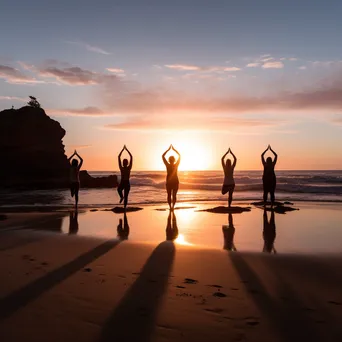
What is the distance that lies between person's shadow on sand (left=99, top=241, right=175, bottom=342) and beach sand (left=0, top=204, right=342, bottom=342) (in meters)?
0.01

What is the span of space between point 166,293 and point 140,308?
641mm

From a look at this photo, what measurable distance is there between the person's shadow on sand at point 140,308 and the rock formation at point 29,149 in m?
45.8

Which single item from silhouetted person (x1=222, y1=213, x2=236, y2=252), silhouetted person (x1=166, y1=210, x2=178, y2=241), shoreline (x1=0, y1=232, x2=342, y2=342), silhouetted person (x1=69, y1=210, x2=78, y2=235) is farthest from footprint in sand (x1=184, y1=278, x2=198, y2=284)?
silhouetted person (x1=69, y1=210, x2=78, y2=235)

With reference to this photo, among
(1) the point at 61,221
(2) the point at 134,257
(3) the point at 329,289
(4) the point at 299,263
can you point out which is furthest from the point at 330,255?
(1) the point at 61,221

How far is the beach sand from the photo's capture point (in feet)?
13.1

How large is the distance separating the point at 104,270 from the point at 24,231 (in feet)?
18.1

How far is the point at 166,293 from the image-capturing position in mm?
5141

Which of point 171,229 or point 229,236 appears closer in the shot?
point 229,236

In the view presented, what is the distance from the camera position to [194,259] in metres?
7.16

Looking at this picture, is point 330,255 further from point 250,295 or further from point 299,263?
point 250,295

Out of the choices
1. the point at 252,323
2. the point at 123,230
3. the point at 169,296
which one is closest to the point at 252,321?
the point at 252,323

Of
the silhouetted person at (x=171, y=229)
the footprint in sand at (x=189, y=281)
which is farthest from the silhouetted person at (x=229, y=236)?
the footprint in sand at (x=189, y=281)

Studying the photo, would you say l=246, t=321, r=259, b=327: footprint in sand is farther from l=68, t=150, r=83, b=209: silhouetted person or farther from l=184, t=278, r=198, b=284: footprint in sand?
l=68, t=150, r=83, b=209: silhouetted person

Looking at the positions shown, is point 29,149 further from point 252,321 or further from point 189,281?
point 252,321
